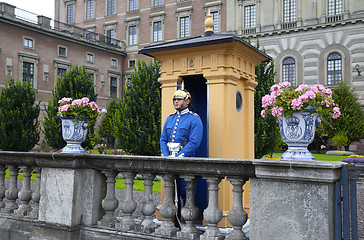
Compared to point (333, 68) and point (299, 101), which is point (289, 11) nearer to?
point (333, 68)

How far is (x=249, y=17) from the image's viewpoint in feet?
129

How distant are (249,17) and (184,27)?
882 centimetres

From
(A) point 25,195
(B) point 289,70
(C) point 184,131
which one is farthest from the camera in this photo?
(B) point 289,70

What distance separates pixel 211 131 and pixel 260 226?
247 centimetres

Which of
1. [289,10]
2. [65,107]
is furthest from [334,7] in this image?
[65,107]

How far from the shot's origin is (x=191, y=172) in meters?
4.16

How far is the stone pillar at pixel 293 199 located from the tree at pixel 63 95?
17.8 m

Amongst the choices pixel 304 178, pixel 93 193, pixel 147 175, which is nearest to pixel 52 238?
pixel 93 193

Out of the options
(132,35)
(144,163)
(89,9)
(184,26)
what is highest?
(89,9)

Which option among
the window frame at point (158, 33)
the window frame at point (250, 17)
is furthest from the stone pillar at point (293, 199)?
the window frame at point (158, 33)

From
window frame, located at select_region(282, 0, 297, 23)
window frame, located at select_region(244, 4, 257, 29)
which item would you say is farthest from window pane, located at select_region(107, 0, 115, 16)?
window frame, located at select_region(282, 0, 297, 23)

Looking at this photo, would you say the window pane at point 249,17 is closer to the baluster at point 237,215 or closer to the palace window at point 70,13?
the palace window at point 70,13

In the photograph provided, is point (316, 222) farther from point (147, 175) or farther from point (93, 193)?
point (93, 193)

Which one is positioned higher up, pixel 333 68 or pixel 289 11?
pixel 289 11
